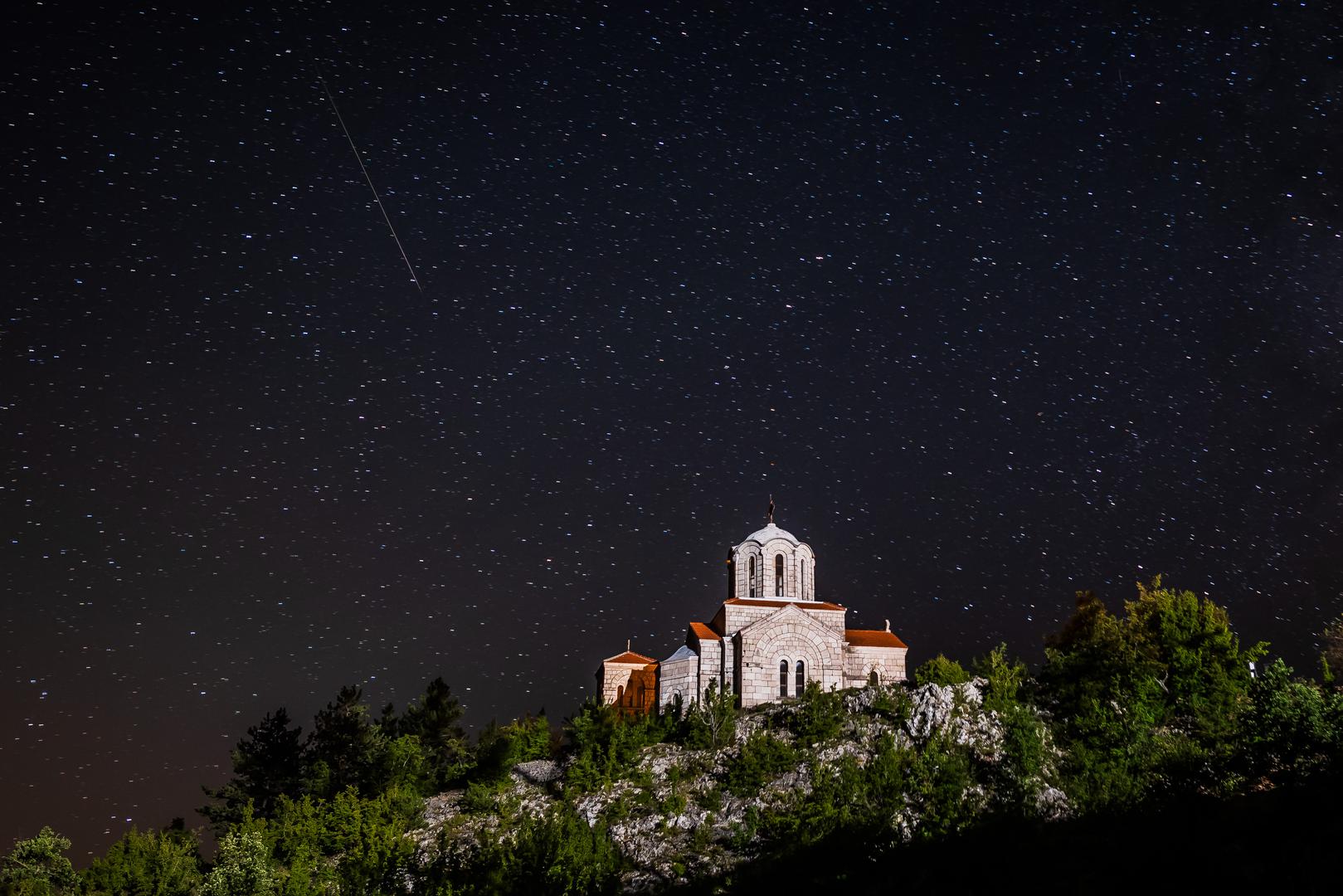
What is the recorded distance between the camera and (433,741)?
51.5 meters

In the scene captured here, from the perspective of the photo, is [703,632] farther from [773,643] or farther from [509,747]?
[509,747]

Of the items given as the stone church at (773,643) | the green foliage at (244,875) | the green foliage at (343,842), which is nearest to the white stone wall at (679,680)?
the stone church at (773,643)

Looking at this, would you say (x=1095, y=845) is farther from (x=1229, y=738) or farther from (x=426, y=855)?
(x=426, y=855)

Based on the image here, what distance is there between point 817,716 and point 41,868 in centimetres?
3472

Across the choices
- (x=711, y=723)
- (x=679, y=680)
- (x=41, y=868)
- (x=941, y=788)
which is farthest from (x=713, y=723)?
(x=41, y=868)

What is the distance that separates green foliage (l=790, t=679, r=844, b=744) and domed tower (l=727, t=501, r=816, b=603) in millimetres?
9260

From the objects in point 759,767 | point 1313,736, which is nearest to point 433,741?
point 759,767

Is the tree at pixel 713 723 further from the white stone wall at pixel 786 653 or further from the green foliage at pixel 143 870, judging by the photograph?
the green foliage at pixel 143 870

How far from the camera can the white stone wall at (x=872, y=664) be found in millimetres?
48219

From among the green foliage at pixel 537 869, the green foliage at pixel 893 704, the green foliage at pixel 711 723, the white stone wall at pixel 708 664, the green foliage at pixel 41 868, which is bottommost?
the green foliage at pixel 41 868

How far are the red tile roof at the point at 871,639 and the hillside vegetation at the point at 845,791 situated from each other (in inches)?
233

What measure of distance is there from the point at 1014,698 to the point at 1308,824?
1890 centimetres

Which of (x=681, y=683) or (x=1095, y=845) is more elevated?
(x=681, y=683)

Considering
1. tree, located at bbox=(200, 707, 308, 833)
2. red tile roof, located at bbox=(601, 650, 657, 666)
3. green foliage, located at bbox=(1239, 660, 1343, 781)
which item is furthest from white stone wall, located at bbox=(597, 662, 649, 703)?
green foliage, located at bbox=(1239, 660, 1343, 781)
